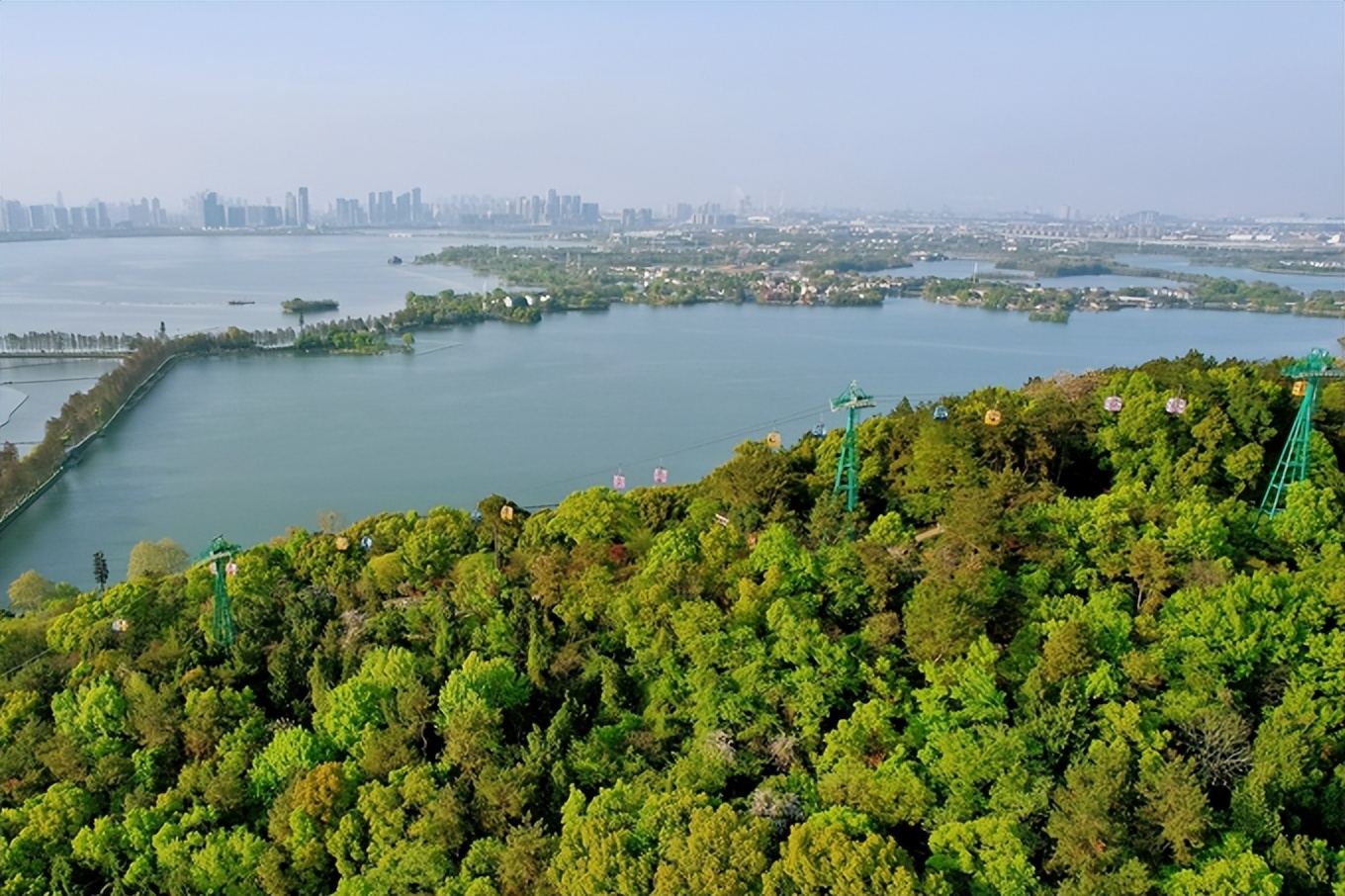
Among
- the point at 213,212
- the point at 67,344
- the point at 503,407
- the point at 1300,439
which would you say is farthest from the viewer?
the point at 213,212

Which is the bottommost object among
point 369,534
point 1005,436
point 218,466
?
point 218,466

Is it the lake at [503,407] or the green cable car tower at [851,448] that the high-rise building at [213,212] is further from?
the green cable car tower at [851,448]

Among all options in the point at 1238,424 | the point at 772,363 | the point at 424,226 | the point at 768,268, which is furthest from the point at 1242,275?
the point at 424,226

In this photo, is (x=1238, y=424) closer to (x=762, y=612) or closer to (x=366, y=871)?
(x=762, y=612)

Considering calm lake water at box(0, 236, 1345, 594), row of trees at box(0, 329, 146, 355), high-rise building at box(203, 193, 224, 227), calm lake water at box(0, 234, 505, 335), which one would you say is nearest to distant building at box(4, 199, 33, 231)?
calm lake water at box(0, 234, 505, 335)

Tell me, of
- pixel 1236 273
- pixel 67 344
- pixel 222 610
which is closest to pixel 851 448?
pixel 222 610

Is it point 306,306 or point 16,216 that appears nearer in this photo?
point 306,306

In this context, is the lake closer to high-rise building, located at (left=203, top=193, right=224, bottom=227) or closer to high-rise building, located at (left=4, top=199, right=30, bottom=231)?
high-rise building, located at (left=4, top=199, right=30, bottom=231)

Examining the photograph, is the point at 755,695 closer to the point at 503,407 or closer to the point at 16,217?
the point at 503,407
